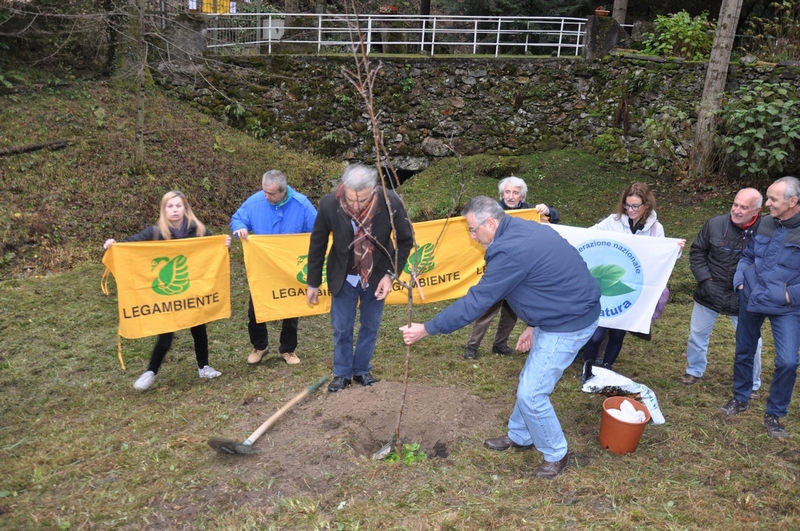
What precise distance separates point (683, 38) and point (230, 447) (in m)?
13.7

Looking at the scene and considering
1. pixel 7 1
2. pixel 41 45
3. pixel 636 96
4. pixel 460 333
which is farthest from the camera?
pixel 636 96

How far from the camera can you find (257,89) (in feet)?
49.0

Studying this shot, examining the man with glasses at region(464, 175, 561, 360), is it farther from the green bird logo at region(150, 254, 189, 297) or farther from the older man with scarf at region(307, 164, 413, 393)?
the green bird logo at region(150, 254, 189, 297)

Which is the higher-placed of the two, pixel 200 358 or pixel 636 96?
pixel 636 96

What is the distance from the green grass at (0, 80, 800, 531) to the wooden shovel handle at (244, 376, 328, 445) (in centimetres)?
22

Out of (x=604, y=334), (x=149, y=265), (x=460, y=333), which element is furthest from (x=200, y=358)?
(x=604, y=334)

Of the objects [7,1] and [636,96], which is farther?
[636,96]

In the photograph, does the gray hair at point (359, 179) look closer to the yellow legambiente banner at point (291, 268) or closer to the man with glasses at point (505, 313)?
the yellow legambiente banner at point (291, 268)

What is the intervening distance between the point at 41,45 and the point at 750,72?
14.9 m

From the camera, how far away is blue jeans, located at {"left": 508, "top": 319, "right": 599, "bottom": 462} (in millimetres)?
3996

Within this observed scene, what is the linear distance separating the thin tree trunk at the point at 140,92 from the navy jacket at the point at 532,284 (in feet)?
29.9

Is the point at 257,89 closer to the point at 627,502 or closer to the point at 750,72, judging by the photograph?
the point at 750,72

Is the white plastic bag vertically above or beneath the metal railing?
beneath

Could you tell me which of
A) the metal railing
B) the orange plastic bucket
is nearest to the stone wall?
the metal railing
